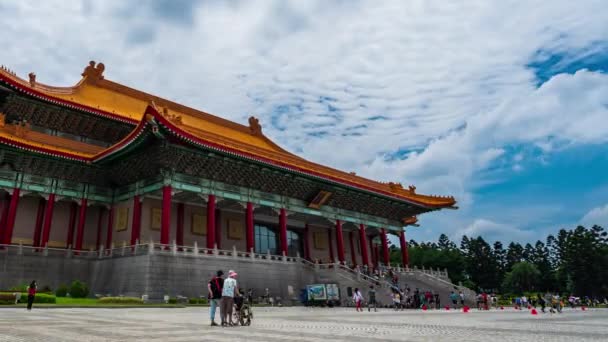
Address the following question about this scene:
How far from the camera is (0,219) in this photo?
2684 centimetres

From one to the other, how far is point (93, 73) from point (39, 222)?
13291 mm

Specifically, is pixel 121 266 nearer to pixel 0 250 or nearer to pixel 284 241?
pixel 0 250

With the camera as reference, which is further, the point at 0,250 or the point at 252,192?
the point at 252,192

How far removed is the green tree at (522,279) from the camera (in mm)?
81500

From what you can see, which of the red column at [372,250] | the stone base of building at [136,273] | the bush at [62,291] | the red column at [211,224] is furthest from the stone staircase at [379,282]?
the bush at [62,291]

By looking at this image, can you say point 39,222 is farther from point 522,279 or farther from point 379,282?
point 522,279

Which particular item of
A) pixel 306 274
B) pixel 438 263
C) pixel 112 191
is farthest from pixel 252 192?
pixel 438 263

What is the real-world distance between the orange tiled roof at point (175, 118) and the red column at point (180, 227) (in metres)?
6.05

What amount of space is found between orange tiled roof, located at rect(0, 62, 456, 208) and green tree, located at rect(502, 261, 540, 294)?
151ft

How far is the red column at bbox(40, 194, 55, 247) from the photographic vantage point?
89.8 feet

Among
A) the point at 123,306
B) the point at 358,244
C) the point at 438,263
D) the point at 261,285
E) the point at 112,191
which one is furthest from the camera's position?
the point at 438,263

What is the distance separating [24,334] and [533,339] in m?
9.31

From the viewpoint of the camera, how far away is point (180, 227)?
3147 cm

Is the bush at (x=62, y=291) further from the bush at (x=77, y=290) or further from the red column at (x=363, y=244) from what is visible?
the red column at (x=363, y=244)
